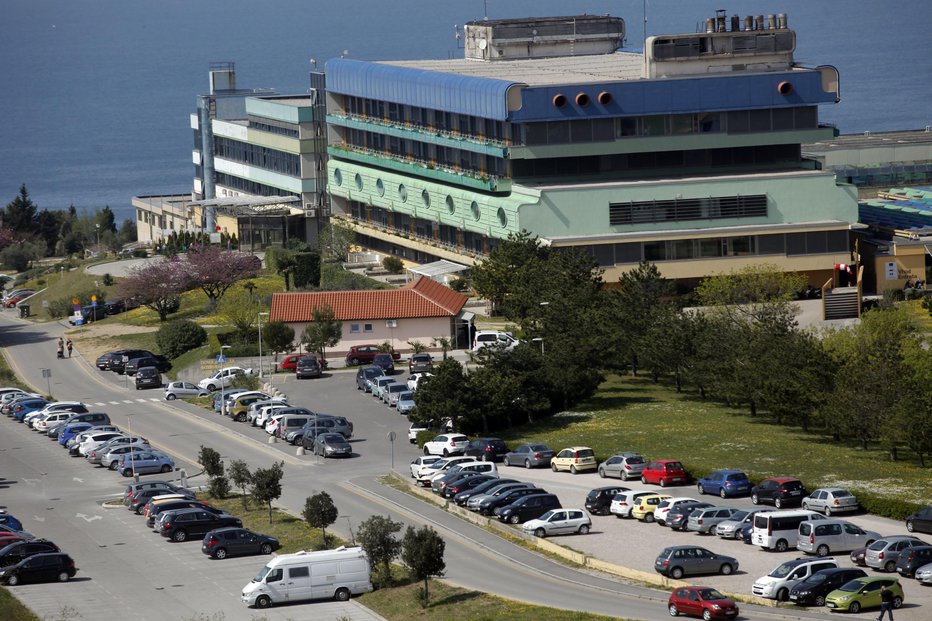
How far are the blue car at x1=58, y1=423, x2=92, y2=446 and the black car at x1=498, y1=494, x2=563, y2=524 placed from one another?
31465mm

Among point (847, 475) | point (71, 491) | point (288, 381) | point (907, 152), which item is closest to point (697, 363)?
point (847, 475)

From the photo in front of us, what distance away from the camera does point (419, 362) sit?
100438 mm

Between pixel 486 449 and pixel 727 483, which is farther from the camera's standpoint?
pixel 486 449

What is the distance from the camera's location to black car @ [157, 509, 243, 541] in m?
66.2

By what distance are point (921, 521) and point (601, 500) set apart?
1316 cm

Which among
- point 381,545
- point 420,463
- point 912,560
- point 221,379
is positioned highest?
point 381,545

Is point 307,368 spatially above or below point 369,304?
below

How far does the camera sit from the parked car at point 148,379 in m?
105

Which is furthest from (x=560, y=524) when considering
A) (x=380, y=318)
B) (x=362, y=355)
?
(x=380, y=318)

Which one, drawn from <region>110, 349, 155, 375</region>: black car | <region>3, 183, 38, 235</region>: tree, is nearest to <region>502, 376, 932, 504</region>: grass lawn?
<region>110, 349, 155, 375</region>: black car

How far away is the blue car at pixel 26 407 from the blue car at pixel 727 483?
1771 inches

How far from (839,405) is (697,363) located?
12332 millimetres

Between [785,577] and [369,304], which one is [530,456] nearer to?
[785,577]

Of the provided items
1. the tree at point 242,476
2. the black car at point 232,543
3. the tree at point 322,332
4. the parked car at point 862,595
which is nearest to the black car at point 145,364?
the tree at point 322,332
